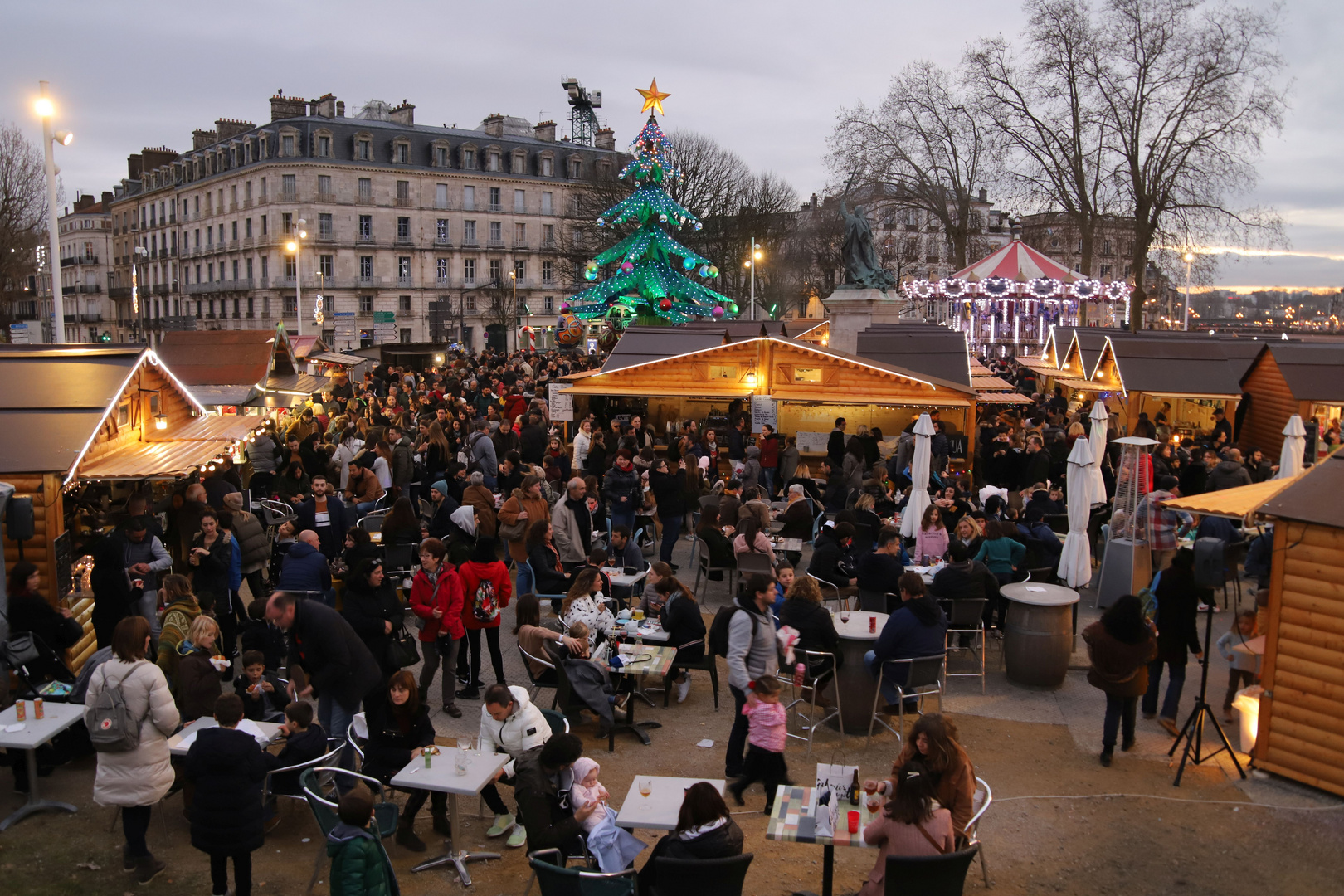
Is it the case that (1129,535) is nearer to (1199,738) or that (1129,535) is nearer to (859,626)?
(1199,738)

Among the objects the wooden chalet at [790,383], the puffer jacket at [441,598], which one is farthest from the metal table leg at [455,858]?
the wooden chalet at [790,383]

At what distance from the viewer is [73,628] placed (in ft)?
23.7

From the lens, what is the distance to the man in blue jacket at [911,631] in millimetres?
7031

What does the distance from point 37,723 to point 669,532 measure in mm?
6647

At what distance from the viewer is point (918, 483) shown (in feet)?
36.9

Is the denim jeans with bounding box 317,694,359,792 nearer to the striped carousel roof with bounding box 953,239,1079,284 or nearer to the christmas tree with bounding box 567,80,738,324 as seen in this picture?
the christmas tree with bounding box 567,80,738,324

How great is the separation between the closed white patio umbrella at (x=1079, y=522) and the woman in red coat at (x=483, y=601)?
5539 mm

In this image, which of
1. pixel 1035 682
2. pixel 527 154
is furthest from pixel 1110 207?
pixel 527 154

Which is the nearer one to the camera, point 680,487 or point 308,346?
point 680,487

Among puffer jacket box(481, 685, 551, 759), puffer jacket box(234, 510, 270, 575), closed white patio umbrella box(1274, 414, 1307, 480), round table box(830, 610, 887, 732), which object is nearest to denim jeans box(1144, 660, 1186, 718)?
round table box(830, 610, 887, 732)

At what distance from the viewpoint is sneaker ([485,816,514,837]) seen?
608 centimetres

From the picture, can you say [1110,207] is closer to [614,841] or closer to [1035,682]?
[1035,682]

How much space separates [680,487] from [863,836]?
6.97 metres

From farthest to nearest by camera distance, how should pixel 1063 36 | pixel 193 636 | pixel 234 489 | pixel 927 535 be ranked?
pixel 1063 36 → pixel 234 489 → pixel 927 535 → pixel 193 636
